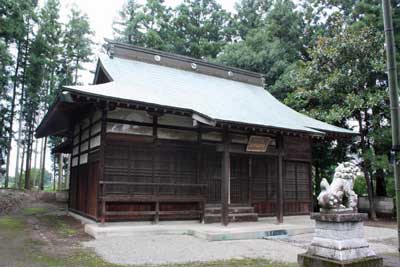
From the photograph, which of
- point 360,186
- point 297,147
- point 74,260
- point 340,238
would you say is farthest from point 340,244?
point 360,186

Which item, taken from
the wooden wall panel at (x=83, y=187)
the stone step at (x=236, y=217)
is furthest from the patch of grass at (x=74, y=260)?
the wooden wall panel at (x=83, y=187)

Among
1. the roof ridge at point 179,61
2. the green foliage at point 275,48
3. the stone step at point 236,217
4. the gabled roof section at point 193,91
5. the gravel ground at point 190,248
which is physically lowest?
the gravel ground at point 190,248

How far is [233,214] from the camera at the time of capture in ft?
32.7

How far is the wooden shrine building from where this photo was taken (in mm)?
8773

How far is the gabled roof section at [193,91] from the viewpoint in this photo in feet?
29.2

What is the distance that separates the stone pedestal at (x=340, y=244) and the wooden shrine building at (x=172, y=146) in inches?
160

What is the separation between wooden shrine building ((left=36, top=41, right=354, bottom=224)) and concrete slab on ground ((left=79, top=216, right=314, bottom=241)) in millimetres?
301

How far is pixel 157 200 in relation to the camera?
912cm

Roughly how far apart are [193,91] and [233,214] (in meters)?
4.42

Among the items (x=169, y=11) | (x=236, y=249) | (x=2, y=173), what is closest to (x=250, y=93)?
(x=236, y=249)

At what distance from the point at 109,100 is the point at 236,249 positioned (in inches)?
177

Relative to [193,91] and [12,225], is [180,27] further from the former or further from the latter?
[12,225]

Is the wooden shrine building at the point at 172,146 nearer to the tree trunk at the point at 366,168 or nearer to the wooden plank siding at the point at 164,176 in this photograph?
the wooden plank siding at the point at 164,176

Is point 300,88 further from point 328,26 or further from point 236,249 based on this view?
point 236,249
